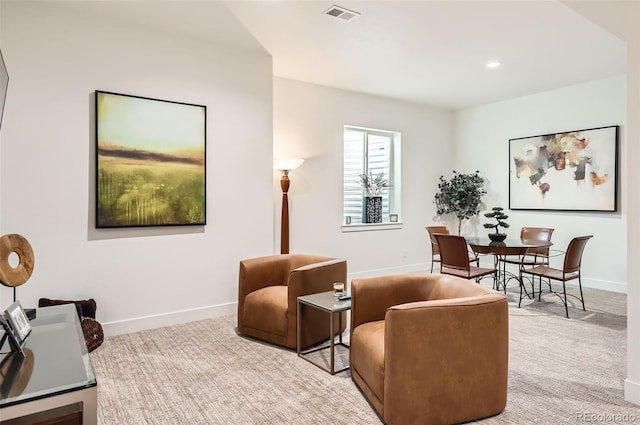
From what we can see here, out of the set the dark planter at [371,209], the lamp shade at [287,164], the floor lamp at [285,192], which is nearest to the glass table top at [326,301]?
the floor lamp at [285,192]

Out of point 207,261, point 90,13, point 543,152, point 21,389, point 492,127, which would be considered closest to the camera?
point 21,389

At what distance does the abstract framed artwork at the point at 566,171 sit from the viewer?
17.6 feet

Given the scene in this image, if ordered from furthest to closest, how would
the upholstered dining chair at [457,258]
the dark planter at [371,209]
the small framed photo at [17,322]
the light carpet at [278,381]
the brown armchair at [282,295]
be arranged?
the dark planter at [371,209]
the upholstered dining chair at [457,258]
the brown armchair at [282,295]
the light carpet at [278,381]
the small framed photo at [17,322]

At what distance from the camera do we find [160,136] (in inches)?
153

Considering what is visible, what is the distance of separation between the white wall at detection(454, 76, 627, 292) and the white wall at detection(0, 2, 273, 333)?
4157 millimetres

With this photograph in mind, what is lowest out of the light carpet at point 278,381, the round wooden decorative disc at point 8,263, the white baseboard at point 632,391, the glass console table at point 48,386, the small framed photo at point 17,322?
the light carpet at point 278,381

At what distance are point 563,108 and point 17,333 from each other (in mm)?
6699

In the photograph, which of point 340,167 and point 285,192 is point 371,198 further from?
point 285,192

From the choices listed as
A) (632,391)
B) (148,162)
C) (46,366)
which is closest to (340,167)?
(148,162)

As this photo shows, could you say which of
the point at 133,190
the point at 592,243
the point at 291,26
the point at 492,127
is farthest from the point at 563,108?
the point at 133,190

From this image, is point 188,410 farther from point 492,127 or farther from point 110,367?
point 492,127

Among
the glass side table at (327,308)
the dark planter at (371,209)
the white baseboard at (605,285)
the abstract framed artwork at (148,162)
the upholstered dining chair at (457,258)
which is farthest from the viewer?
the dark planter at (371,209)

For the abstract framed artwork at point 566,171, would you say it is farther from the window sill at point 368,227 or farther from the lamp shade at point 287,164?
the lamp shade at point 287,164

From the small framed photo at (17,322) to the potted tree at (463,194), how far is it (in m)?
6.31
